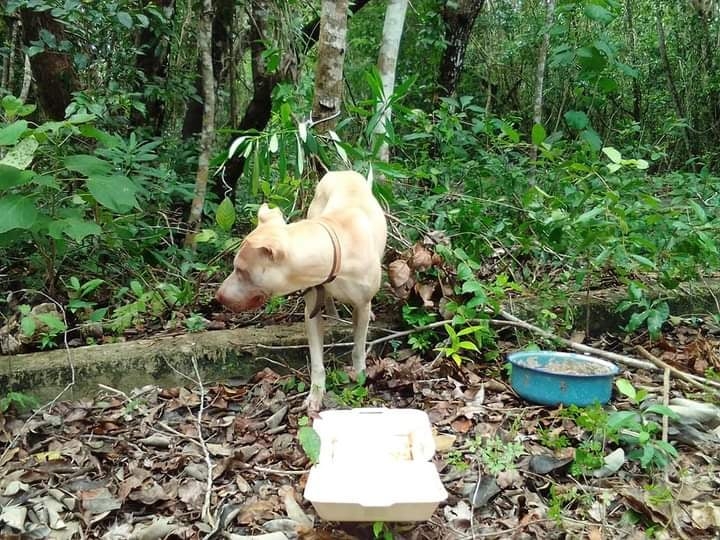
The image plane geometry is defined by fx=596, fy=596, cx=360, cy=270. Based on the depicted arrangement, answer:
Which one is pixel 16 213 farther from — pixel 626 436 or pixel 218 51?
pixel 218 51

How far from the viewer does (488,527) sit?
241 centimetres

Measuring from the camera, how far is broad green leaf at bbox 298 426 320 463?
240 cm

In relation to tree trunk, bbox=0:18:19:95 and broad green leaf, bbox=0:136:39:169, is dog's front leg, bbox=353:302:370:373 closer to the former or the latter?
broad green leaf, bbox=0:136:39:169

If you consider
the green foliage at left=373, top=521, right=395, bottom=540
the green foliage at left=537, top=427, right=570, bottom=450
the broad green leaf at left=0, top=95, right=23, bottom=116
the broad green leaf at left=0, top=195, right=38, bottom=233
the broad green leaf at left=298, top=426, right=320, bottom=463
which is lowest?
the green foliage at left=373, top=521, right=395, bottom=540

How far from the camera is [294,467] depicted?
2805mm

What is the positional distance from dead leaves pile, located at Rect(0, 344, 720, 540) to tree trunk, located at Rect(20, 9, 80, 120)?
2.89 m

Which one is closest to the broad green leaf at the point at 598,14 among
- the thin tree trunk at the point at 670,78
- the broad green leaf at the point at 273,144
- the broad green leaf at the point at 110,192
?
the broad green leaf at the point at 273,144

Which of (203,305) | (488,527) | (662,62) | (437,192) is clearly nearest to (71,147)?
(203,305)

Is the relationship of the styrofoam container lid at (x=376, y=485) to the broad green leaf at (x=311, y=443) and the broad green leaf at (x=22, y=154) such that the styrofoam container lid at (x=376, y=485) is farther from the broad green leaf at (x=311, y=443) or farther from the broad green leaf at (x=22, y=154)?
the broad green leaf at (x=22, y=154)

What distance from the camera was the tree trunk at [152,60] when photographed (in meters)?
5.71

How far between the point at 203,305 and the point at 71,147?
156 cm

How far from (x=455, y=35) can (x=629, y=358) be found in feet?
18.8

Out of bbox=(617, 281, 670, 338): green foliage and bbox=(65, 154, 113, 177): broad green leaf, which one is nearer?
bbox=(65, 154, 113, 177): broad green leaf

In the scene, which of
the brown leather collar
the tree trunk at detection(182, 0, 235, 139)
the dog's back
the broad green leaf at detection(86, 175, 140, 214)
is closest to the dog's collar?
the brown leather collar
